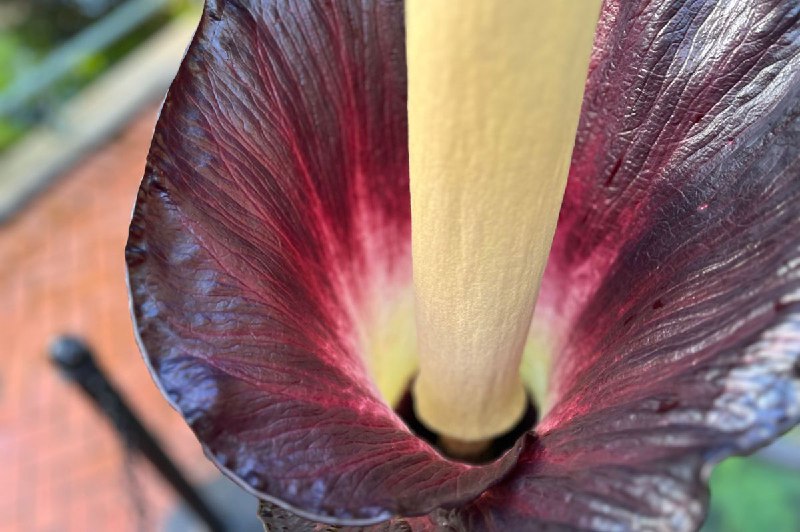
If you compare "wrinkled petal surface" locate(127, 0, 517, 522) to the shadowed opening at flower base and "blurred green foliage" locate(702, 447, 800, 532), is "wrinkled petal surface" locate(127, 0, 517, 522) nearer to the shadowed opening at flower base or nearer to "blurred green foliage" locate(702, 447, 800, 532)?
the shadowed opening at flower base

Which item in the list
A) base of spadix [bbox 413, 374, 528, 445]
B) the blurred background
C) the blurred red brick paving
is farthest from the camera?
the blurred red brick paving

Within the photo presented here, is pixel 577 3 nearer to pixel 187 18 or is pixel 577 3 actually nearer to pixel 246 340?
pixel 246 340

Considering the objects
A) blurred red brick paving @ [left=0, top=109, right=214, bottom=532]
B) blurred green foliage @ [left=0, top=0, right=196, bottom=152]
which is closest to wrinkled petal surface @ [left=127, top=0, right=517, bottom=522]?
blurred red brick paving @ [left=0, top=109, right=214, bottom=532]

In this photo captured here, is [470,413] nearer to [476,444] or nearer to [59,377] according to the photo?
[476,444]

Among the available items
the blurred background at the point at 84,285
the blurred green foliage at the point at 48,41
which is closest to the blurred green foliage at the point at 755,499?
the blurred background at the point at 84,285

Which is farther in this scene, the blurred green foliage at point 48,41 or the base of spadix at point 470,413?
the blurred green foliage at point 48,41

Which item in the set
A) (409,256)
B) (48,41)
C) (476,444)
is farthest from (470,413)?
(48,41)

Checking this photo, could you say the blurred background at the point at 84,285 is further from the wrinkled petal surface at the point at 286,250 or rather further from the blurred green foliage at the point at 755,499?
the wrinkled petal surface at the point at 286,250
